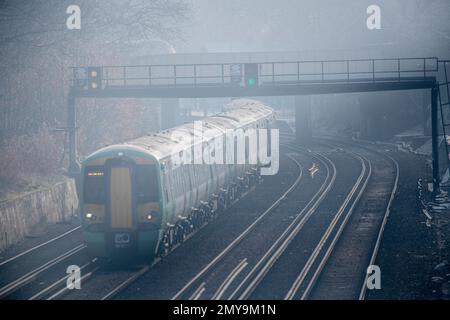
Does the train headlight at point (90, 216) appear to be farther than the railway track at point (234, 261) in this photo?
Yes

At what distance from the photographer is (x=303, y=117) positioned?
5997cm

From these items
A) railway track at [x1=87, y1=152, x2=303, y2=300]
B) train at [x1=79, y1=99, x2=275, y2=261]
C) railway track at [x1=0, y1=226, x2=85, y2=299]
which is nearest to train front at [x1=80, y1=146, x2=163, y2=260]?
train at [x1=79, y1=99, x2=275, y2=261]

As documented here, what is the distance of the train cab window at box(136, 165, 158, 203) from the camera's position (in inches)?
834

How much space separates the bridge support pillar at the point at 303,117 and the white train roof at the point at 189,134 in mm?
17539

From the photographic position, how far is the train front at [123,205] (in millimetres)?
21109

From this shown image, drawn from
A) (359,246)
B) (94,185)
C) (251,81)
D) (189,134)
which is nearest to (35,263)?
(94,185)

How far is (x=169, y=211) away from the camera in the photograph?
2211 cm

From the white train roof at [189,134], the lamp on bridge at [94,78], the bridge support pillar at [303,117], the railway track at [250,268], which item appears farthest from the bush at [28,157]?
the bridge support pillar at [303,117]

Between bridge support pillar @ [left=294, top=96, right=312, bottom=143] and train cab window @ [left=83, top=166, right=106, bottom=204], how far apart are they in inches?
1501

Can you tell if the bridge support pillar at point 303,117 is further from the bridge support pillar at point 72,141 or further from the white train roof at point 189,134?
the bridge support pillar at point 72,141

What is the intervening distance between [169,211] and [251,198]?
42.9 ft

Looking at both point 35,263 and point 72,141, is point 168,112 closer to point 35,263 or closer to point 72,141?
point 72,141

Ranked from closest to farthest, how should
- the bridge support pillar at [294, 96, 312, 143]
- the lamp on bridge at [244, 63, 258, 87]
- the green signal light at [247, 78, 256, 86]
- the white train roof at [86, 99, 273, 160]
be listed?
the white train roof at [86, 99, 273, 160] < the lamp on bridge at [244, 63, 258, 87] < the green signal light at [247, 78, 256, 86] < the bridge support pillar at [294, 96, 312, 143]

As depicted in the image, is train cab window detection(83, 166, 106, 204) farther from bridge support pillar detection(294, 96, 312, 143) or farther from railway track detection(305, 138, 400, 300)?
bridge support pillar detection(294, 96, 312, 143)
